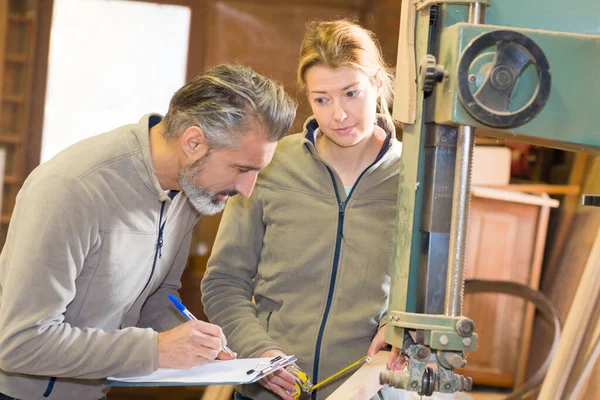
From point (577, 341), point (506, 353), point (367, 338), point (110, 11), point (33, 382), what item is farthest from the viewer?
point (110, 11)

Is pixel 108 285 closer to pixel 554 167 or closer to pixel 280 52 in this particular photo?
pixel 280 52

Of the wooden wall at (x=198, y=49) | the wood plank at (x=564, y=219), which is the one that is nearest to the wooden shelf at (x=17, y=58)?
the wooden wall at (x=198, y=49)

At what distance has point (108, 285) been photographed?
166 cm

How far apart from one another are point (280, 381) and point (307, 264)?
0.98 ft

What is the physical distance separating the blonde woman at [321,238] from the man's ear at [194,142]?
32 centimetres

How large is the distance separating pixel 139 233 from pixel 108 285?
0.13 m

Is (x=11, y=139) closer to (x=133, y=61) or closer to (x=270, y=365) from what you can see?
(x=133, y=61)

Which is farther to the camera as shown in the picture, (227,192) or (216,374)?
(227,192)

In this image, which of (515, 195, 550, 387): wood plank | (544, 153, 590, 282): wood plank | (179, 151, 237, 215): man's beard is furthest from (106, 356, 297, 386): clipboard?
(544, 153, 590, 282): wood plank

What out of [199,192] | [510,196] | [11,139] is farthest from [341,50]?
[11,139]

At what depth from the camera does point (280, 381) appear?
70.1 inches

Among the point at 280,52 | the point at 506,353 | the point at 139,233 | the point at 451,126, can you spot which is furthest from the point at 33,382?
the point at 280,52

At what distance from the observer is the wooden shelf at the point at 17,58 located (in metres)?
5.00

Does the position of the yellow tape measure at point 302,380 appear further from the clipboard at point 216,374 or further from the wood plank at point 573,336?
the wood plank at point 573,336
